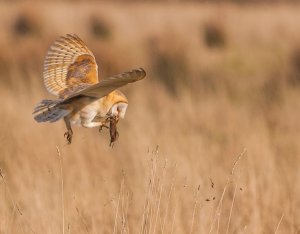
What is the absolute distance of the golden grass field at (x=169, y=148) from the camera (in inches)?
156

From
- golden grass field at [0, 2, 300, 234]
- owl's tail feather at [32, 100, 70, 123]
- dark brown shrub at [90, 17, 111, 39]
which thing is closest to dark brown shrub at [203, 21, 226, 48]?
golden grass field at [0, 2, 300, 234]

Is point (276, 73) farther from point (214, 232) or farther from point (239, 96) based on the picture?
point (214, 232)

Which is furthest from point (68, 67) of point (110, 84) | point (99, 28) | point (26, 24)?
point (99, 28)

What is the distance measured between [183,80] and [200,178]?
5832 mm

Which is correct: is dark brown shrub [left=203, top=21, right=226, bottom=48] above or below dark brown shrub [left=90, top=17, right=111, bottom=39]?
above

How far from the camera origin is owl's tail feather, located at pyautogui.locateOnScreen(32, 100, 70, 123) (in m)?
2.18

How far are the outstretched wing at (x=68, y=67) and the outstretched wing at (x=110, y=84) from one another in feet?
0.52

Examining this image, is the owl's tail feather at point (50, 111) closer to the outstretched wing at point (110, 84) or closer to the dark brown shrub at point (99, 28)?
the outstretched wing at point (110, 84)

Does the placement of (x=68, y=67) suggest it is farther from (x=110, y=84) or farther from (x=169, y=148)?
(x=169, y=148)

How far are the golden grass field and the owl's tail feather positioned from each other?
1.08ft

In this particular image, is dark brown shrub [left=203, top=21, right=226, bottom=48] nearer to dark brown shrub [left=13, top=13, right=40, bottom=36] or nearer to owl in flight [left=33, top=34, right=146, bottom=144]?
dark brown shrub [left=13, top=13, right=40, bottom=36]

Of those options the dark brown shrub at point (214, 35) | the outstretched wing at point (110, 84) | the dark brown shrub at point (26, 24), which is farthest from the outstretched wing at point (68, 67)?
the dark brown shrub at point (26, 24)

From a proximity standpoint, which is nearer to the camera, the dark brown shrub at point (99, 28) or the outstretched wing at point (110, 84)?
the outstretched wing at point (110, 84)

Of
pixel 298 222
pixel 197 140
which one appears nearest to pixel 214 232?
pixel 298 222
